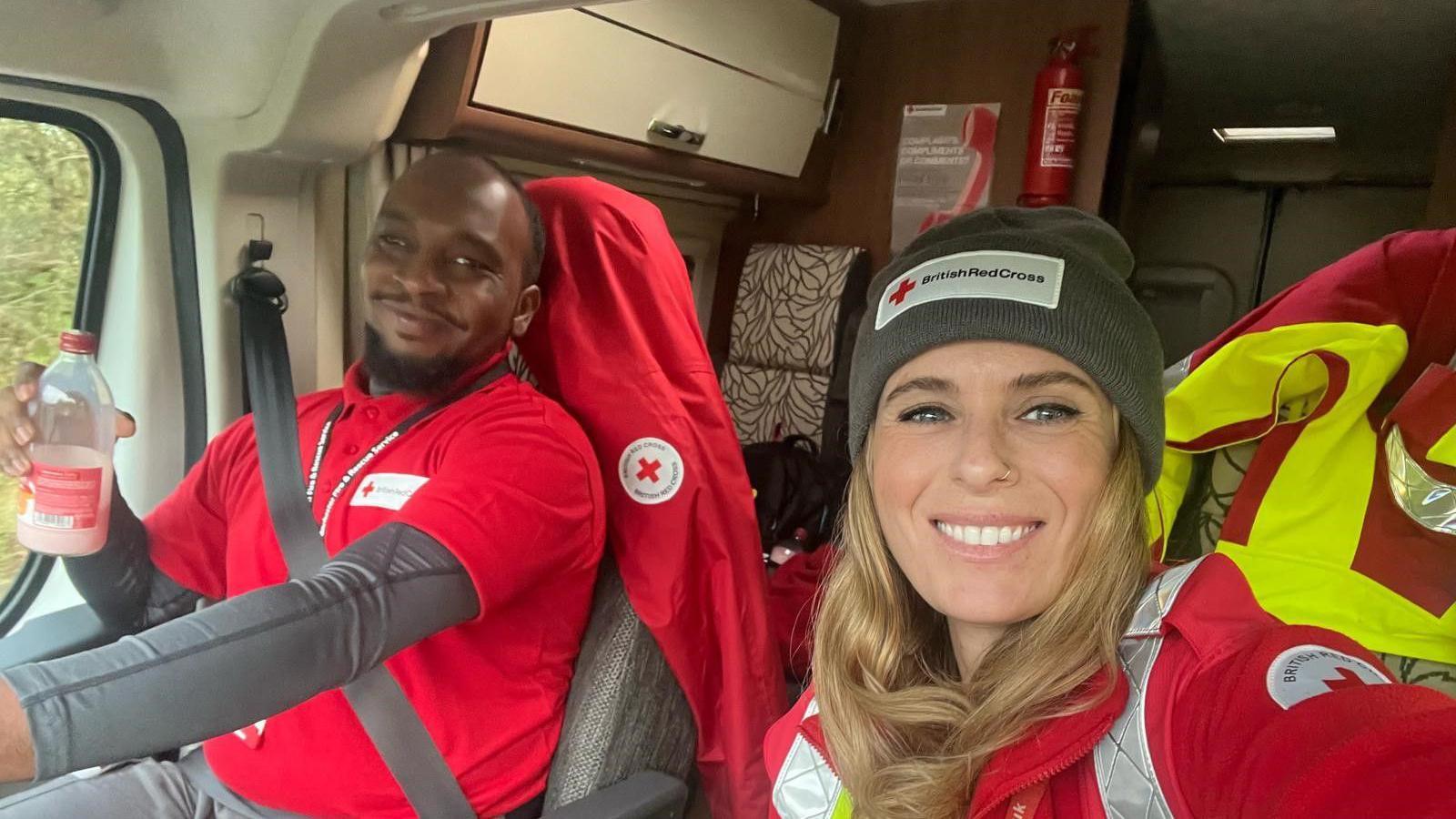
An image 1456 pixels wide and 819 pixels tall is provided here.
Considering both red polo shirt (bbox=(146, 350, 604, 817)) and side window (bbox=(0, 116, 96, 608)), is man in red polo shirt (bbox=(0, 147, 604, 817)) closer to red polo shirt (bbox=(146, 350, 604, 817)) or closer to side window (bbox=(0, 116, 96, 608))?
red polo shirt (bbox=(146, 350, 604, 817))

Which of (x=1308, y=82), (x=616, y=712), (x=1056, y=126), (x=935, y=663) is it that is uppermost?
(x=1308, y=82)

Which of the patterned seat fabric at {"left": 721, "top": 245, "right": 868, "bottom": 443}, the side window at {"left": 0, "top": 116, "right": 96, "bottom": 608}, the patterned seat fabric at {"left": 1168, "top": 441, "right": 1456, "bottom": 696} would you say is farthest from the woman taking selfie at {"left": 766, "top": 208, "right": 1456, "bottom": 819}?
the patterned seat fabric at {"left": 721, "top": 245, "right": 868, "bottom": 443}

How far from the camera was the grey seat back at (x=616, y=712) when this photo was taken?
1.37m

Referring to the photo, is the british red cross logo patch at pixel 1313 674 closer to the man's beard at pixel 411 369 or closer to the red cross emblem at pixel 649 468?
the red cross emblem at pixel 649 468

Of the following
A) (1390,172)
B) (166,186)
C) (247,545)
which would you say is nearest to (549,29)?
(166,186)

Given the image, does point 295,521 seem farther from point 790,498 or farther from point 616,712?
point 790,498

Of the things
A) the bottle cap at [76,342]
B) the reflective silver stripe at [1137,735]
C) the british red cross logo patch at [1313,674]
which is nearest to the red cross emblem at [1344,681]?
the british red cross logo patch at [1313,674]

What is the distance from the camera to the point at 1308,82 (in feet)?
11.1

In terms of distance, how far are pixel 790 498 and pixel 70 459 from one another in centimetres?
176

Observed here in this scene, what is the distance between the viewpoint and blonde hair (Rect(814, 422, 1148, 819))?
2.77 feet

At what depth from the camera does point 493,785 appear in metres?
1.33

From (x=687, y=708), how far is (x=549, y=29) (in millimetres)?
1304

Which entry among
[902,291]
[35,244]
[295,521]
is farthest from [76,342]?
[902,291]

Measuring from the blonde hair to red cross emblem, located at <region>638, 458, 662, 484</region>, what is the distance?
0.44 meters
